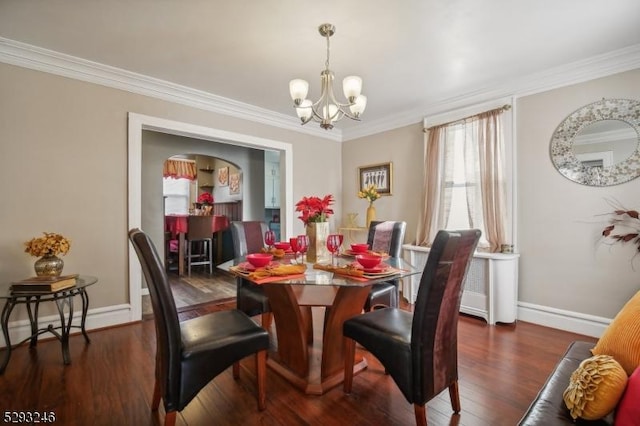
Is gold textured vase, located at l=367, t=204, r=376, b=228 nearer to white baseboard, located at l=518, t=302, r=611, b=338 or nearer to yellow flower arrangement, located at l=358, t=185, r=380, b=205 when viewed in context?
yellow flower arrangement, located at l=358, t=185, r=380, b=205

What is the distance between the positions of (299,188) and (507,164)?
262 cm

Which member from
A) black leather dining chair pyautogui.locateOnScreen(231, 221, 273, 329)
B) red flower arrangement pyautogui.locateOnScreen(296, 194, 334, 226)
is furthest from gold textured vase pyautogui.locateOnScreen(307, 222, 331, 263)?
black leather dining chair pyautogui.locateOnScreen(231, 221, 273, 329)

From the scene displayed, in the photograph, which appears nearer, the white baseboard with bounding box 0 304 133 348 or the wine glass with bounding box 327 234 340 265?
the wine glass with bounding box 327 234 340 265

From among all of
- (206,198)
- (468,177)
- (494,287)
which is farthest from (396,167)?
(206,198)

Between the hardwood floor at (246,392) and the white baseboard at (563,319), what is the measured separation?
375mm

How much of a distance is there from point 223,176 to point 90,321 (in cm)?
465

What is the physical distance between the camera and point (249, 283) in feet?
8.13

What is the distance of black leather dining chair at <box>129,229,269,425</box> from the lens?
4.34 ft

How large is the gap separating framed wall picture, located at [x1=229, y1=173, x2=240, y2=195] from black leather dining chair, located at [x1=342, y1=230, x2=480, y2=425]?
520 centimetres

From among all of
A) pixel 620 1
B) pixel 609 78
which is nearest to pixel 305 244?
pixel 620 1

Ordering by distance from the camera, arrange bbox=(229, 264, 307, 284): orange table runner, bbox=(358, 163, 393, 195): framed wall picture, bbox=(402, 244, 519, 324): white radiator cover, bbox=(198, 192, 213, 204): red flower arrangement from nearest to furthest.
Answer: bbox=(229, 264, 307, 284): orange table runner < bbox=(402, 244, 519, 324): white radiator cover < bbox=(358, 163, 393, 195): framed wall picture < bbox=(198, 192, 213, 204): red flower arrangement

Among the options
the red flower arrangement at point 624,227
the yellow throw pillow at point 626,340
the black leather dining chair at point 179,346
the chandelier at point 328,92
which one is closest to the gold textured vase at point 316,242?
the black leather dining chair at point 179,346

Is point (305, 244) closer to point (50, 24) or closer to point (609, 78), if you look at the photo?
point (50, 24)

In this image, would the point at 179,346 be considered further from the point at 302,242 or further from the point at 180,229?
the point at 180,229
